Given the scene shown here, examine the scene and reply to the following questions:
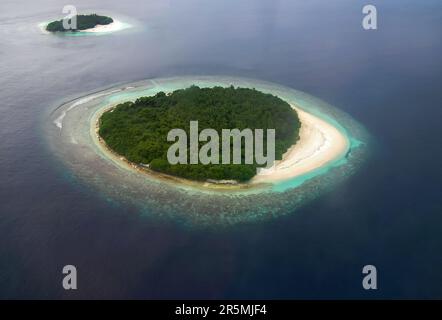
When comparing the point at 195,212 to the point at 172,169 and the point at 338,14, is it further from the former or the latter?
the point at 338,14

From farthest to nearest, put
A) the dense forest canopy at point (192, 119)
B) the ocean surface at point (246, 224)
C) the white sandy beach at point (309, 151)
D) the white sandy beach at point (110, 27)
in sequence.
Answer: the white sandy beach at point (110, 27) < the white sandy beach at point (309, 151) < the dense forest canopy at point (192, 119) < the ocean surface at point (246, 224)

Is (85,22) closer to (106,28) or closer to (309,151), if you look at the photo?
(106,28)

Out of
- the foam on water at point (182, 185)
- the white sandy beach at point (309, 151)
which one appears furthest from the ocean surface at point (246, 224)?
the white sandy beach at point (309, 151)

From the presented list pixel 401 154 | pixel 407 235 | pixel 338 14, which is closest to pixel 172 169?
pixel 407 235

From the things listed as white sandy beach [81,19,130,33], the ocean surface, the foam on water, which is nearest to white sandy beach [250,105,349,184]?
the foam on water

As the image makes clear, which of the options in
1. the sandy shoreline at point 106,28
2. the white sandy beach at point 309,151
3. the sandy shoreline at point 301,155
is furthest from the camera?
the sandy shoreline at point 106,28

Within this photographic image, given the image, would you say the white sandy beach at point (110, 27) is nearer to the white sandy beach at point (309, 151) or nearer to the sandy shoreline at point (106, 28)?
the sandy shoreline at point (106, 28)
